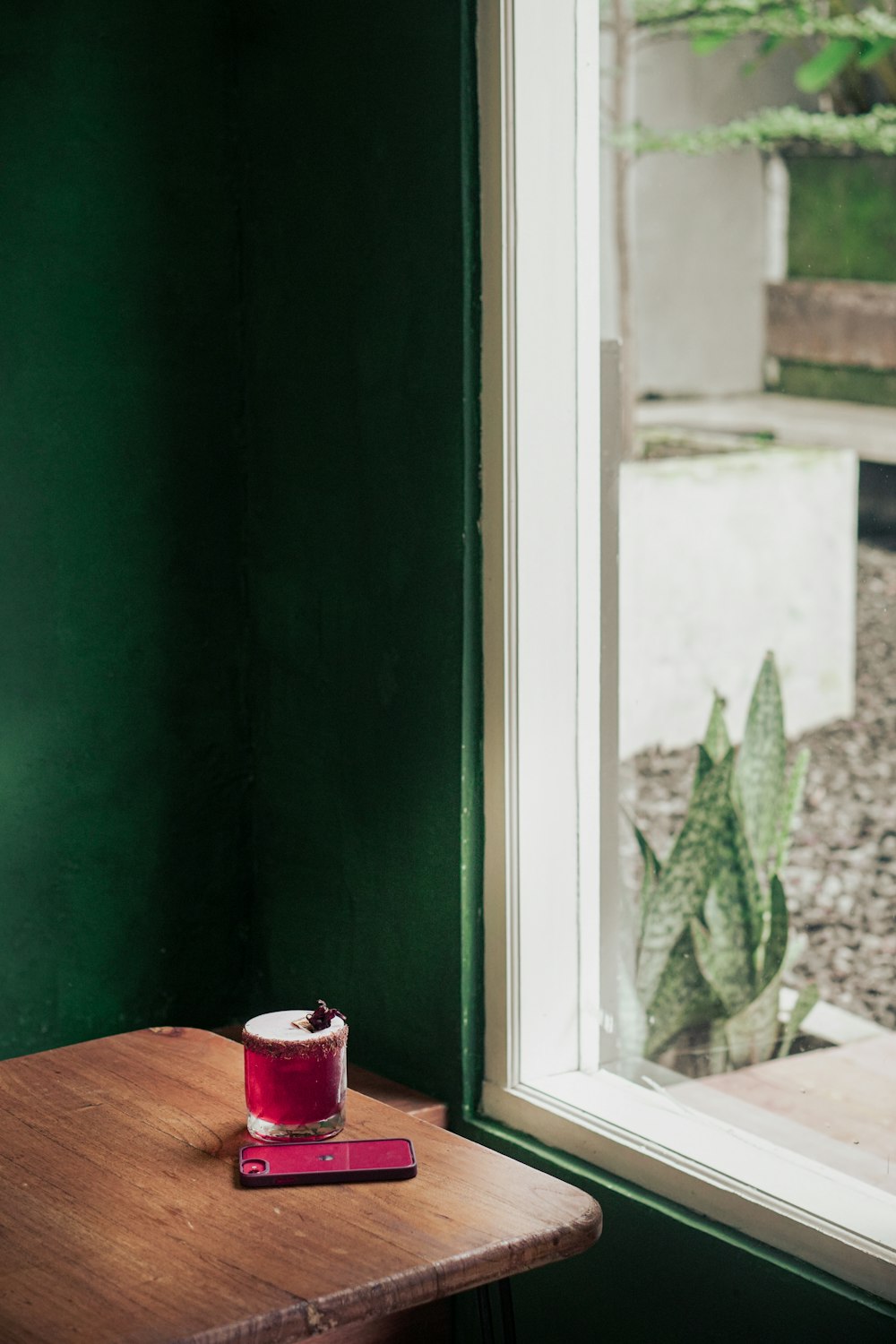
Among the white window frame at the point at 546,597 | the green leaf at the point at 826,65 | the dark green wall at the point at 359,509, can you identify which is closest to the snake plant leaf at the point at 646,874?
the white window frame at the point at 546,597

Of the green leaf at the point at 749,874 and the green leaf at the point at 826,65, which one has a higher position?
the green leaf at the point at 826,65

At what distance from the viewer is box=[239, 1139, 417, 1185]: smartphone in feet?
4.36

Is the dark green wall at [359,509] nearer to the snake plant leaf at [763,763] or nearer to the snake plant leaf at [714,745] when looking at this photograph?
the snake plant leaf at [714,745]

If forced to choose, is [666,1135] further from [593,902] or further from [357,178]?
[357,178]

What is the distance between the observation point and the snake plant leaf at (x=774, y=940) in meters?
2.52

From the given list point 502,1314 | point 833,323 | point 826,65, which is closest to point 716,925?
point 502,1314

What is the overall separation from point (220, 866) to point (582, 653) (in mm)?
760

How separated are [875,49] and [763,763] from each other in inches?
106

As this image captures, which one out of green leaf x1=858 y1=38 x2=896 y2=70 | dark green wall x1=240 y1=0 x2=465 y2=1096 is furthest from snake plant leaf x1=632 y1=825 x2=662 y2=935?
green leaf x1=858 y1=38 x2=896 y2=70

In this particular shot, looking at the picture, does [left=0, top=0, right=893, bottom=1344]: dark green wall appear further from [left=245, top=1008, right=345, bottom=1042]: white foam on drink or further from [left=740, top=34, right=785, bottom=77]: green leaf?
[left=740, top=34, right=785, bottom=77]: green leaf

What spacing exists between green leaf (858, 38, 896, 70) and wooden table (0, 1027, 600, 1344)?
156 inches

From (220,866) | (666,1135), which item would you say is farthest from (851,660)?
(666,1135)

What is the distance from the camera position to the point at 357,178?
2.09 m

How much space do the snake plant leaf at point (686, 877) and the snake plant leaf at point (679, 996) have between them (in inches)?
0.7
